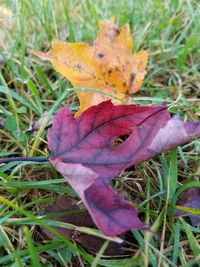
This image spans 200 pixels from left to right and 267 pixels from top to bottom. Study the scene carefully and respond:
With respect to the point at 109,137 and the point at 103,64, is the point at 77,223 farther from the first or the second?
the point at 103,64

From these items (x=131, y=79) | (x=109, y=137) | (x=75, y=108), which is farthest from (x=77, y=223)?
(x=131, y=79)

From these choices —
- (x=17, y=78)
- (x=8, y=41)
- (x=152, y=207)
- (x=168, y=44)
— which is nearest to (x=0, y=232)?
(x=152, y=207)

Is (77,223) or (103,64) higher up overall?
(103,64)

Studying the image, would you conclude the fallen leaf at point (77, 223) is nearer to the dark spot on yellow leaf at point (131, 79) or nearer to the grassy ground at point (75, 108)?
the grassy ground at point (75, 108)

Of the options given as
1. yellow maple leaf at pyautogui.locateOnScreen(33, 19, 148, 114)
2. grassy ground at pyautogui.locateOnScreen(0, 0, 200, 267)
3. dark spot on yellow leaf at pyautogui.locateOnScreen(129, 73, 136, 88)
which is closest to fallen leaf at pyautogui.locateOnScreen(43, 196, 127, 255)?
grassy ground at pyautogui.locateOnScreen(0, 0, 200, 267)

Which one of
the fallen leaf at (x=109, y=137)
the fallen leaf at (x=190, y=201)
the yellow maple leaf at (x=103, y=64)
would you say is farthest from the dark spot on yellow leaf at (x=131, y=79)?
the fallen leaf at (x=190, y=201)

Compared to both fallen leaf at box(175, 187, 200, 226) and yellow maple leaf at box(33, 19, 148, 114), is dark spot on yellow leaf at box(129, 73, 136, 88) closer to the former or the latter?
yellow maple leaf at box(33, 19, 148, 114)
